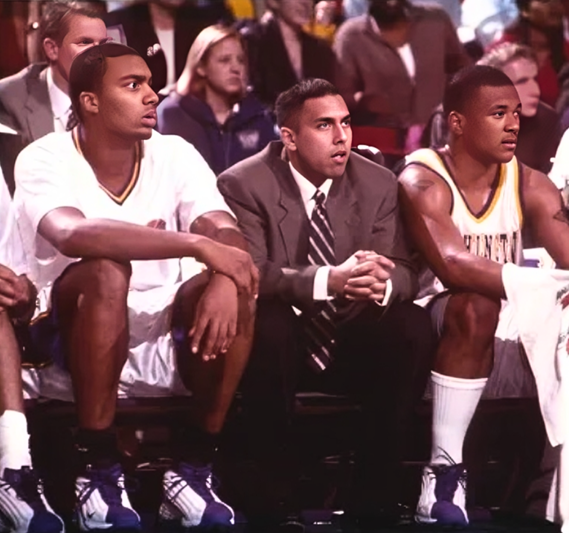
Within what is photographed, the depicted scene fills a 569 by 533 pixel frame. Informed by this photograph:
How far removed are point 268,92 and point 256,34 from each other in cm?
15

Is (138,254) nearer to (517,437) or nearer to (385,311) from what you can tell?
(385,311)

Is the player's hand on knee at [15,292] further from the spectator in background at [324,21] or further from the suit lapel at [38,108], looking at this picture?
the spectator in background at [324,21]

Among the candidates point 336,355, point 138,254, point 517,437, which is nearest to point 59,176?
point 138,254

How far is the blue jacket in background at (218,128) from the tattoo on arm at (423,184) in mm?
357

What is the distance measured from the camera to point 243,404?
2758mm

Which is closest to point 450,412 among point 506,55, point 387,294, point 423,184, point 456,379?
point 456,379

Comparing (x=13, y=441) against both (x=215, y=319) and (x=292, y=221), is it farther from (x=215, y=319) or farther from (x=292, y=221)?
(x=292, y=221)

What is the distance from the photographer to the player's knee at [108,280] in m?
2.63

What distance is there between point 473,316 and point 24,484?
3.55 feet

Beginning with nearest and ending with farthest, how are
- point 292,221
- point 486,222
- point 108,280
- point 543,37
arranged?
1. point 108,280
2. point 292,221
3. point 486,222
4. point 543,37

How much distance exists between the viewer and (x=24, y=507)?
8.72ft

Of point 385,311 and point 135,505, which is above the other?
point 385,311

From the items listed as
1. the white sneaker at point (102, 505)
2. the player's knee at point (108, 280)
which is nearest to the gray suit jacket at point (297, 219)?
the player's knee at point (108, 280)

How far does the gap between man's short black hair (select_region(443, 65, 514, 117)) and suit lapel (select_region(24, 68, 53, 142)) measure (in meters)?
0.96
